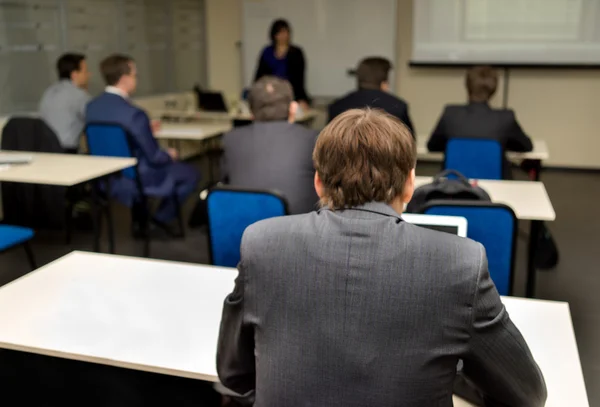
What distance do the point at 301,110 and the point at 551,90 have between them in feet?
9.20

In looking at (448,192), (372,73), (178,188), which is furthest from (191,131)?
(448,192)

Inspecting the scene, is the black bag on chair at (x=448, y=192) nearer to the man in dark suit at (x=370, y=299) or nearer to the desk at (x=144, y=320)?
the desk at (x=144, y=320)

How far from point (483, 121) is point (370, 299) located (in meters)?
2.91

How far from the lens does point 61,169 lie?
11.4ft

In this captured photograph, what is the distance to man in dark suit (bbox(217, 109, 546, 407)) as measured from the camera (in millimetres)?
1043

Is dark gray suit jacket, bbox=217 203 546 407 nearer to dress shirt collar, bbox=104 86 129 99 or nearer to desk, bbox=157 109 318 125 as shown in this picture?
dress shirt collar, bbox=104 86 129 99

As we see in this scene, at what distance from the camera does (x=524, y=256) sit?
4.18 m

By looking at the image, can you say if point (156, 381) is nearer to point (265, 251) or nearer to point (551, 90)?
point (265, 251)

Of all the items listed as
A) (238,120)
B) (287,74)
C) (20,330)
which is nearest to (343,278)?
(20,330)

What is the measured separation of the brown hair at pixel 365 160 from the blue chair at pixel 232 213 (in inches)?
47.4

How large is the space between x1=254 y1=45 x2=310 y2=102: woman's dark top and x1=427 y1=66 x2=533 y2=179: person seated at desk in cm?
287

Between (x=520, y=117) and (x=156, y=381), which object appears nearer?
(x=156, y=381)

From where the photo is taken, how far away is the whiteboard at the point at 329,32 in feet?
22.6

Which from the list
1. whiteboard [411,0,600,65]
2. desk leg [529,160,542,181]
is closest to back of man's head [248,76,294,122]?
desk leg [529,160,542,181]
